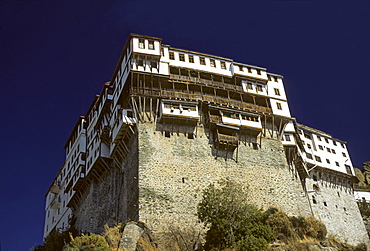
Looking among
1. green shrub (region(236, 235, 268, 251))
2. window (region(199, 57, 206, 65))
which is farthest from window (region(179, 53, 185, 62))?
green shrub (region(236, 235, 268, 251))

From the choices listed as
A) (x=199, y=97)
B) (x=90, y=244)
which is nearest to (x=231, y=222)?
(x=90, y=244)

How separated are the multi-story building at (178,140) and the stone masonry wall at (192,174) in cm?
8

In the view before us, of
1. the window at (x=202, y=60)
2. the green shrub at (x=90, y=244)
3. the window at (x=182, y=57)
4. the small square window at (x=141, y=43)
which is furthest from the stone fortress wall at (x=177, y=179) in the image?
the small square window at (x=141, y=43)

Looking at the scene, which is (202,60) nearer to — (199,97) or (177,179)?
(199,97)

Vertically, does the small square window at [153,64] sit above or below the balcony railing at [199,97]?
above

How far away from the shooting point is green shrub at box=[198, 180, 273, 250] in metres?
28.8

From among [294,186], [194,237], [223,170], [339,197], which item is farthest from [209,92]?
[339,197]

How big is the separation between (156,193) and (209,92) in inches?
474

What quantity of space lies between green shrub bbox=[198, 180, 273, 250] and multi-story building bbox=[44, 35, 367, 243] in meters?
5.22

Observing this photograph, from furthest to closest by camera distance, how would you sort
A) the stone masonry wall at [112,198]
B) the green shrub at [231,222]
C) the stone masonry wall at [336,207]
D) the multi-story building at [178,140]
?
the stone masonry wall at [336,207]
the stone masonry wall at [112,198]
the multi-story building at [178,140]
the green shrub at [231,222]

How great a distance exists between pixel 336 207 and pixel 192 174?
23723 millimetres

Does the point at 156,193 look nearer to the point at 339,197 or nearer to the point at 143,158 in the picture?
the point at 143,158

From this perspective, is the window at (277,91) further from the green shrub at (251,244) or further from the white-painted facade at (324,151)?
the green shrub at (251,244)

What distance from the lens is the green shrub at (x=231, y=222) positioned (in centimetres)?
2884
